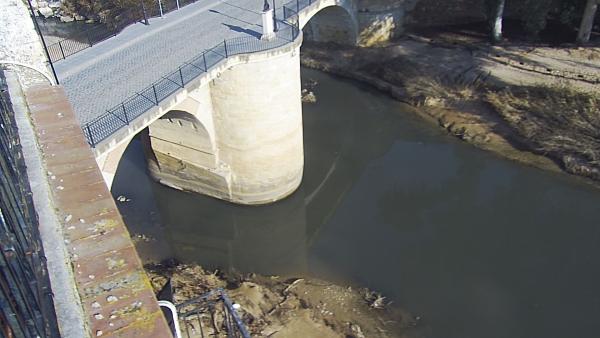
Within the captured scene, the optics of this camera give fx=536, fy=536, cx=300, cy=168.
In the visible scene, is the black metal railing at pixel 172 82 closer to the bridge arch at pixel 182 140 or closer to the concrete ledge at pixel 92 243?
the bridge arch at pixel 182 140

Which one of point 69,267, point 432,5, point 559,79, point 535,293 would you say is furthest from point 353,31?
point 69,267

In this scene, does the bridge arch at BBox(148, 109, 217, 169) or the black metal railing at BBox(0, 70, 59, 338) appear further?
the bridge arch at BBox(148, 109, 217, 169)

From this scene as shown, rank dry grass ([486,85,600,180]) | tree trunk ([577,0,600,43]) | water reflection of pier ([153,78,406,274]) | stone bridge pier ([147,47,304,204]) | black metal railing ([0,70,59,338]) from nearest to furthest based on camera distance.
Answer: black metal railing ([0,70,59,338]) < stone bridge pier ([147,47,304,204]) < water reflection of pier ([153,78,406,274]) < dry grass ([486,85,600,180]) < tree trunk ([577,0,600,43])

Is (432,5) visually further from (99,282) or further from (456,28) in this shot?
(99,282)

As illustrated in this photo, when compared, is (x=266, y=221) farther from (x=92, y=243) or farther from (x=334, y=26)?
(x=334, y=26)

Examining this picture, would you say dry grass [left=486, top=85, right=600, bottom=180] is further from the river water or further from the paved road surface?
the paved road surface

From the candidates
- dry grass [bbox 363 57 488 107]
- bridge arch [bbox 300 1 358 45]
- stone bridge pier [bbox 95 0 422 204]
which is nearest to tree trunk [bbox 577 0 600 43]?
dry grass [bbox 363 57 488 107]

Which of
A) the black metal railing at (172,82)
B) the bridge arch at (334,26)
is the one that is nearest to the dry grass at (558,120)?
the bridge arch at (334,26)
